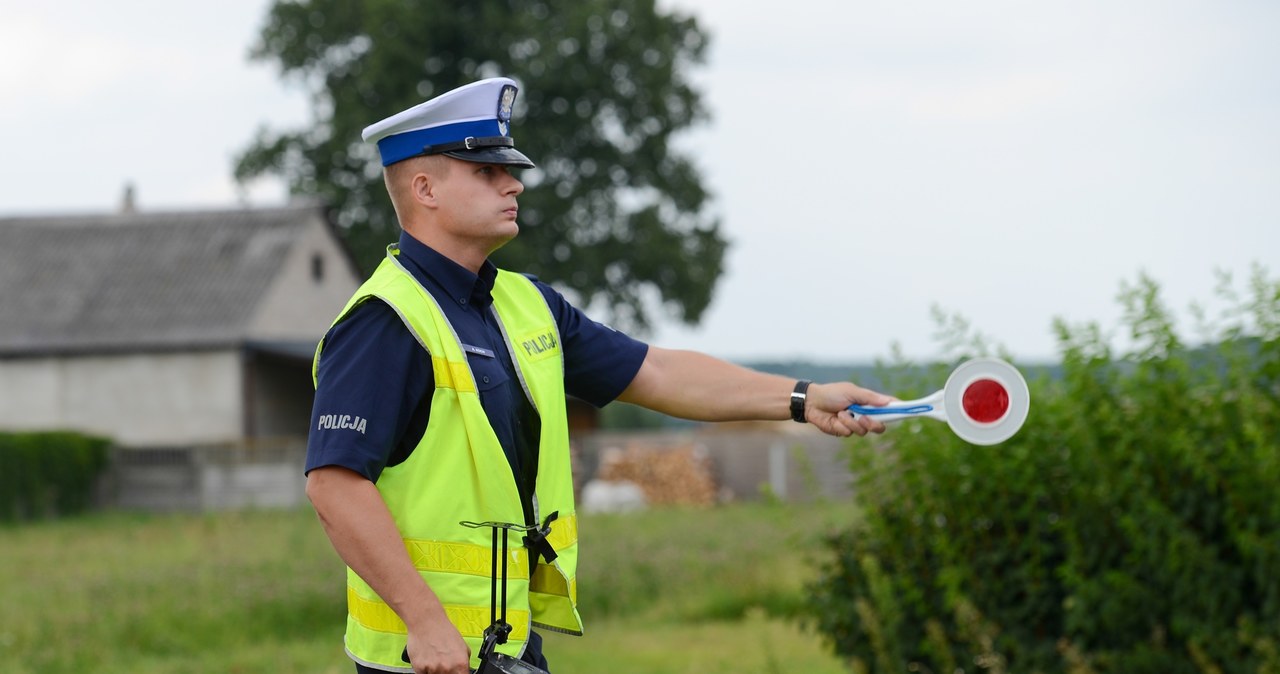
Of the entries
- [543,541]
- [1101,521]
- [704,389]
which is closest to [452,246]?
[543,541]

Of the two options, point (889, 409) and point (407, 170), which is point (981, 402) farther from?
point (407, 170)

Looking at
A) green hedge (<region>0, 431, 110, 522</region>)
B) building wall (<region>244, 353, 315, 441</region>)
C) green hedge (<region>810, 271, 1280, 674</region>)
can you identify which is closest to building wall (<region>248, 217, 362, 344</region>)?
building wall (<region>244, 353, 315, 441</region>)

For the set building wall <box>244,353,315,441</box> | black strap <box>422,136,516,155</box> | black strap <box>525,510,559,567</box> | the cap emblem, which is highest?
building wall <box>244,353,315,441</box>

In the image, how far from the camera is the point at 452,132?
393 cm

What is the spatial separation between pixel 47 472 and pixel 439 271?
2581 cm

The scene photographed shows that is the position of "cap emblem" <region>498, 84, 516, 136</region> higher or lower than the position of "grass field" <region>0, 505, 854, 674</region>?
higher

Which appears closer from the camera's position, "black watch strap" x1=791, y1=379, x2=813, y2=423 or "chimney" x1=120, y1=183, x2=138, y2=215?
"black watch strap" x1=791, y1=379, x2=813, y2=423

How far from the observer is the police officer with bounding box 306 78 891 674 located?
3.59m

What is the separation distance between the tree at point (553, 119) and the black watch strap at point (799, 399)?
3617 centimetres

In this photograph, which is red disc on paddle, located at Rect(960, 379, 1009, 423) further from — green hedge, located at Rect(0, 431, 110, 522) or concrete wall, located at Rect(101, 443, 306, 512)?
concrete wall, located at Rect(101, 443, 306, 512)

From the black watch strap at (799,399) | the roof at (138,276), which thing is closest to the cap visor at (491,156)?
the black watch strap at (799,399)

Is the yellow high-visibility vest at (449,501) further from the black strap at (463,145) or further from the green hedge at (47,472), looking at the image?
the green hedge at (47,472)

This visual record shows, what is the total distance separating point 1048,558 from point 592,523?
48.0 ft

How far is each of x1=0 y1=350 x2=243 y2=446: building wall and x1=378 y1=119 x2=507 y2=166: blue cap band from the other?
28.7 m
